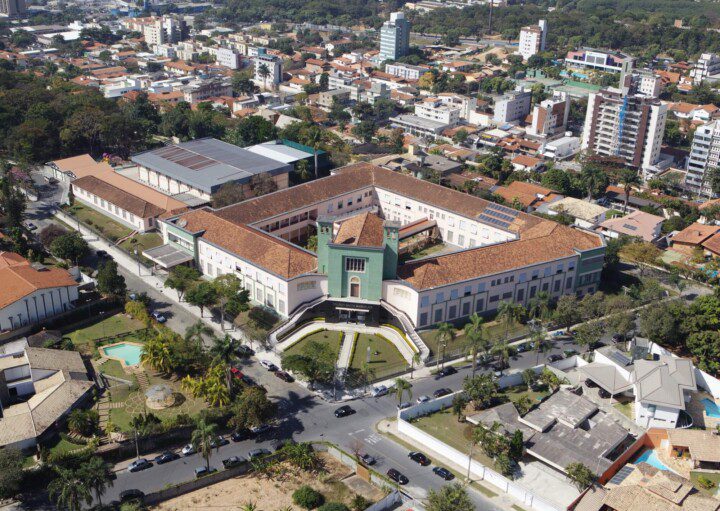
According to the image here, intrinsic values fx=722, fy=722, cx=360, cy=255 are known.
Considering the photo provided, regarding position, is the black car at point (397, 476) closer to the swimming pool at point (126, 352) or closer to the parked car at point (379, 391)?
the parked car at point (379, 391)

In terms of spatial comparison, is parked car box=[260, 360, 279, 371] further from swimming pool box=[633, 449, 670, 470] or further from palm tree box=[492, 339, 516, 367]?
swimming pool box=[633, 449, 670, 470]

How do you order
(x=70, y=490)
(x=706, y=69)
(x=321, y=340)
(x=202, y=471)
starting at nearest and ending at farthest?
(x=70, y=490), (x=202, y=471), (x=321, y=340), (x=706, y=69)

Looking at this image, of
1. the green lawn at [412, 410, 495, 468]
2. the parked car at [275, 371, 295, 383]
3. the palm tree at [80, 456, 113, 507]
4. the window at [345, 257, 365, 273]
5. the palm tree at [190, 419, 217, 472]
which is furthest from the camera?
the window at [345, 257, 365, 273]

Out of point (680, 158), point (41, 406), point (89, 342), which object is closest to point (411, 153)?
point (680, 158)

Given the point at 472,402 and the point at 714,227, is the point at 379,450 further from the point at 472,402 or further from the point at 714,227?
the point at 714,227

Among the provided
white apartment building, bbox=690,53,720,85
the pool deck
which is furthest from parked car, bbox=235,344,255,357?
white apartment building, bbox=690,53,720,85

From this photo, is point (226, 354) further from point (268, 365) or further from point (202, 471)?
point (202, 471)

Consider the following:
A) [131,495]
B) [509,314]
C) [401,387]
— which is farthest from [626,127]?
[131,495]
